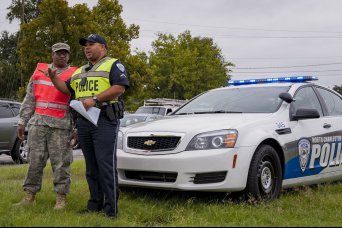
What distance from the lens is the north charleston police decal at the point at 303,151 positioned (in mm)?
5625

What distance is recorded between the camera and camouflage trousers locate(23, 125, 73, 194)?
5.00 m

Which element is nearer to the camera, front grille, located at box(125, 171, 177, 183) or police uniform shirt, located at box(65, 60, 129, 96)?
police uniform shirt, located at box(65, 60, 129, 96)

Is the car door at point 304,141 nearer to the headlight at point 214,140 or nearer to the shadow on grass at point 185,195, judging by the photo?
the shadow on grass at point 185,195

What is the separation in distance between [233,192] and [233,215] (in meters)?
0.64

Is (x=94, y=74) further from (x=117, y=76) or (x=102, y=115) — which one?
(x=102, y=115)

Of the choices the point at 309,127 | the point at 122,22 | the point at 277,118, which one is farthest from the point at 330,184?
the point at 122,22

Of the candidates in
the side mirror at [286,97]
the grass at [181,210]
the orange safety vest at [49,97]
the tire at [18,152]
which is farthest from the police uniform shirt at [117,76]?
the tire at [18,152]

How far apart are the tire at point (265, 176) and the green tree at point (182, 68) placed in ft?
120

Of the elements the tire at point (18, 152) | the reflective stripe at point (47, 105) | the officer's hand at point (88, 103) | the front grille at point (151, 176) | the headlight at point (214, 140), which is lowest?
the tire at point (18, 152)

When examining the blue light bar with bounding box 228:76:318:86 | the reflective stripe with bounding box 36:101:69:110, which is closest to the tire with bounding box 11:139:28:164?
the blue light bar with bounding box 228:76:318:86

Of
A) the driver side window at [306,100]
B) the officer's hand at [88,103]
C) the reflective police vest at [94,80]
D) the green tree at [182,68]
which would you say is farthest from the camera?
the green tree at [182,68]

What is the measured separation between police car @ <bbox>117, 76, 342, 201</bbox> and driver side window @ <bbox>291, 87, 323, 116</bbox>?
0.05 ft

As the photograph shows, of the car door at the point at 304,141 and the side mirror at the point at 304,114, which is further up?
the side mirror at the point at 304,114

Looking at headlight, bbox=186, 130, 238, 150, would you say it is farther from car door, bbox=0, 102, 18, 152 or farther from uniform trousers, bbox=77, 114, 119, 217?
car door, bbox=0, 102, 18, 152
